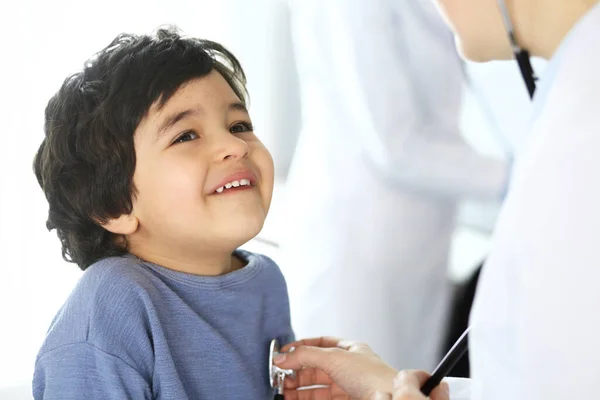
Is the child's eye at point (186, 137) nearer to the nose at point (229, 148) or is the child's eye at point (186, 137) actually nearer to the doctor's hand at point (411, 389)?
the nose at point (229, 148)

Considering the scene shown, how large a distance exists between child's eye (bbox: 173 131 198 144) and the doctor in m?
0.53

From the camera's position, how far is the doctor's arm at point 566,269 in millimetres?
642

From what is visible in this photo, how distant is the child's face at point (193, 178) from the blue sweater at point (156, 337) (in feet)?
0.22

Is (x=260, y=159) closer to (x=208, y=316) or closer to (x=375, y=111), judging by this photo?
(x=208, y=316)

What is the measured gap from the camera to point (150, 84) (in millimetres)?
1090

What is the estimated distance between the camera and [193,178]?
107 cm

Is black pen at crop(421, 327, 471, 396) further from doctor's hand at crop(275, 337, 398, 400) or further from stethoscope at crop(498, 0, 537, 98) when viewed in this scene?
stethoscope at crop(498, 0, 537, 98)

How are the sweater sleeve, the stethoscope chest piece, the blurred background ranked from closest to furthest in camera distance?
the sweater sleeve, the stethoscope chest piece, the blurred background

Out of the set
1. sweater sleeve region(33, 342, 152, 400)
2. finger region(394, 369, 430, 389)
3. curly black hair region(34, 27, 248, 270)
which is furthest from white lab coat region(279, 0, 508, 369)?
sweater sleeve region(33, 342, 152, 400)

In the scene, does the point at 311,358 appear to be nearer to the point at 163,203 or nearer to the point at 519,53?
the point at 163,203

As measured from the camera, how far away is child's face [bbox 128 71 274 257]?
1.08m

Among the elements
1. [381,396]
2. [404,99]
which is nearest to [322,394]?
[381,396]

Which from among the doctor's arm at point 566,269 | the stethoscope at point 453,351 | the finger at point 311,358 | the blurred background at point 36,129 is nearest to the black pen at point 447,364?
the stethoscope at point 453,351

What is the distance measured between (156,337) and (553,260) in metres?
0.55
